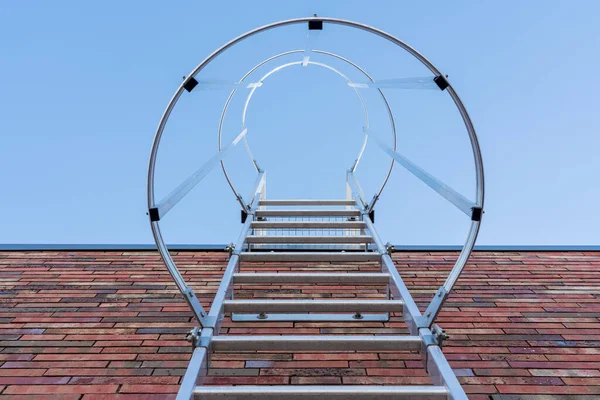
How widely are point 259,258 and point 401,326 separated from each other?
1.45 meters

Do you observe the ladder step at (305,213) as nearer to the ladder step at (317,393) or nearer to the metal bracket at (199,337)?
the metal bracket at (199,337)

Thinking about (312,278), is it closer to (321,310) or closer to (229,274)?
(321,310)

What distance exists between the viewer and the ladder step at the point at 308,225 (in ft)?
14.0

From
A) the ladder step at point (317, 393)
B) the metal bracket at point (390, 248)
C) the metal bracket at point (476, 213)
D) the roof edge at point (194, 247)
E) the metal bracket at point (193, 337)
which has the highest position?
the roof edge at point (194, 247)

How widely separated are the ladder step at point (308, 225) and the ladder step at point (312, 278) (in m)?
1.11

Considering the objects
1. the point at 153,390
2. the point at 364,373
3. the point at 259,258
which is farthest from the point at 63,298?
the point at 364,373

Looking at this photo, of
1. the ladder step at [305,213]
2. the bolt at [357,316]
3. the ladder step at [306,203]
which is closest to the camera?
the bolt at [357,316]

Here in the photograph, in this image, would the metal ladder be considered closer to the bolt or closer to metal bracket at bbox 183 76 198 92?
the bolt

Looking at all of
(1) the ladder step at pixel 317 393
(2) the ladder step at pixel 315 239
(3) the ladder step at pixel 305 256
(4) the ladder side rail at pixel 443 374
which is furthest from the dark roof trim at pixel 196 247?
(1) the ladder step at pixel 317 393

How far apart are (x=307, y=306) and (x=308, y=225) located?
158cm

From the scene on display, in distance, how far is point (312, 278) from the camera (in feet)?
10.3

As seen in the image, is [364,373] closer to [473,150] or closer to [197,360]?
[197,360]

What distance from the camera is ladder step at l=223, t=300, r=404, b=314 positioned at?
2734 mm

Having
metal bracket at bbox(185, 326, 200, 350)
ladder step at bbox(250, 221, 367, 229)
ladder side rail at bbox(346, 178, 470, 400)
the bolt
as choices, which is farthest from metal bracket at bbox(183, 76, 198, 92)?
the bolt
